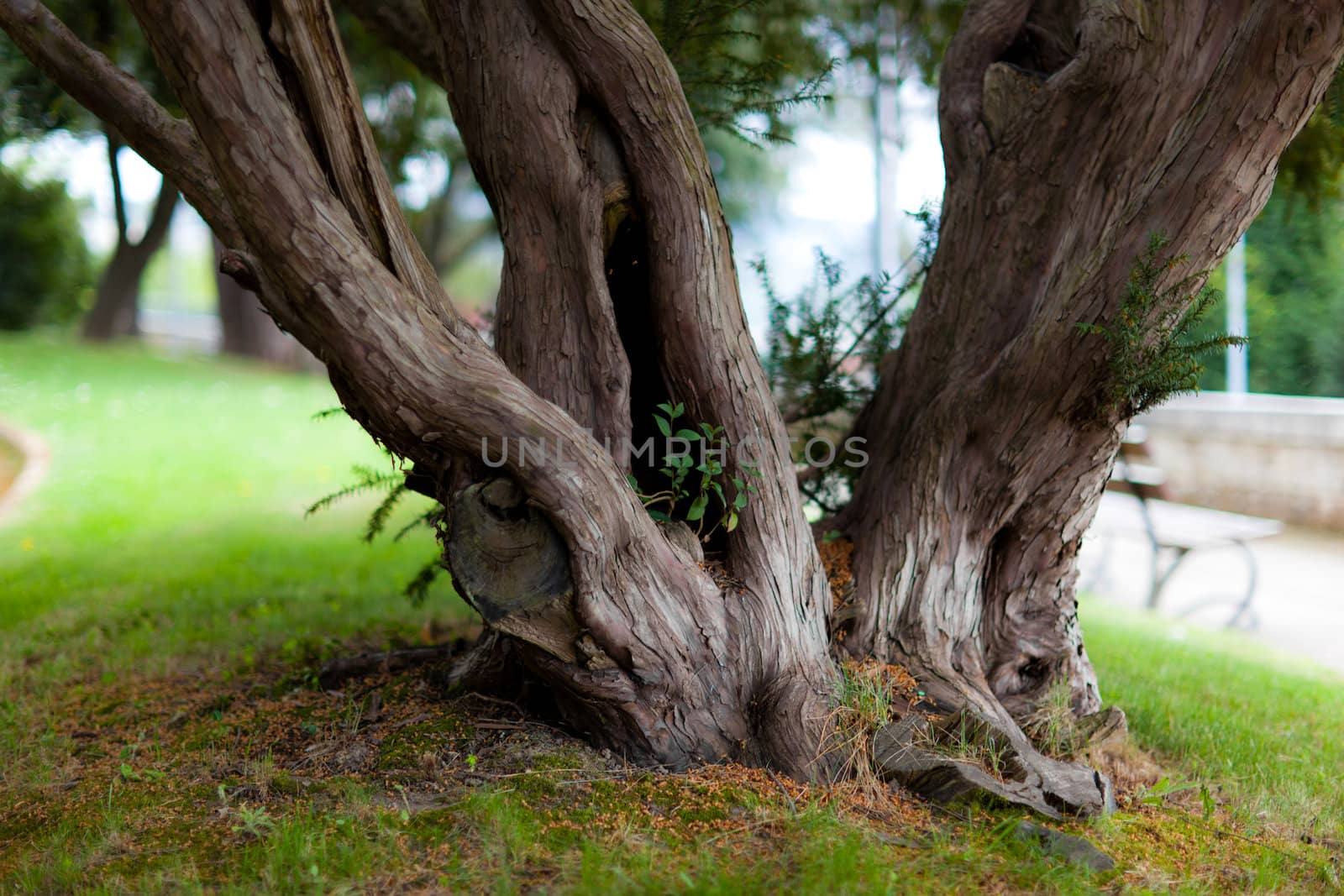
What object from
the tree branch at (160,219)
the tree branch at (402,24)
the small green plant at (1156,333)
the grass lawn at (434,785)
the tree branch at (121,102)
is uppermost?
the tree branch at (160,219)

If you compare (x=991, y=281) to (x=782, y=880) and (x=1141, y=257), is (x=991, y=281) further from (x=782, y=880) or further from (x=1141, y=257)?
(x=782, y=880)

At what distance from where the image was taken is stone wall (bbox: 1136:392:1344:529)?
1094 cm

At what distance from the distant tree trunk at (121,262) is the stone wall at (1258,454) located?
572 inches

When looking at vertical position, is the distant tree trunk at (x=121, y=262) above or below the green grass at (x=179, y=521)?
above

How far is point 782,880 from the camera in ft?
8.27

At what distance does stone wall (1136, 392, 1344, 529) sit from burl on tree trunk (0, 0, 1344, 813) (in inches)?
310

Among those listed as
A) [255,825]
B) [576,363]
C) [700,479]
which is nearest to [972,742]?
[700,479]

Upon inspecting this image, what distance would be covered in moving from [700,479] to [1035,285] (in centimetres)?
156

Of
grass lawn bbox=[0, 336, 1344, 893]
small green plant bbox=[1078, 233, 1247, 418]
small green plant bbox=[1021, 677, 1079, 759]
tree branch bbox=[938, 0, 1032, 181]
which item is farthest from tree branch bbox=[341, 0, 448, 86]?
small green plant bbox=[1021, 677, 1079, 759]

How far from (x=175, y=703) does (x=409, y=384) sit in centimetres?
223

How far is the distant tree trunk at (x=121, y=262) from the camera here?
47.5ft

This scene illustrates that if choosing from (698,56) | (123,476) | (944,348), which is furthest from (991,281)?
(123,476)

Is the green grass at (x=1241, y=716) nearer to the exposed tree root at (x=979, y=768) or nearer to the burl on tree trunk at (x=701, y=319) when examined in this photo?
the burl on tree trunk at (x=701, y=319)

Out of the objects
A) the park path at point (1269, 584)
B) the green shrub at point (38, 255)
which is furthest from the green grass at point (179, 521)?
the park path at point (1269, 584)
